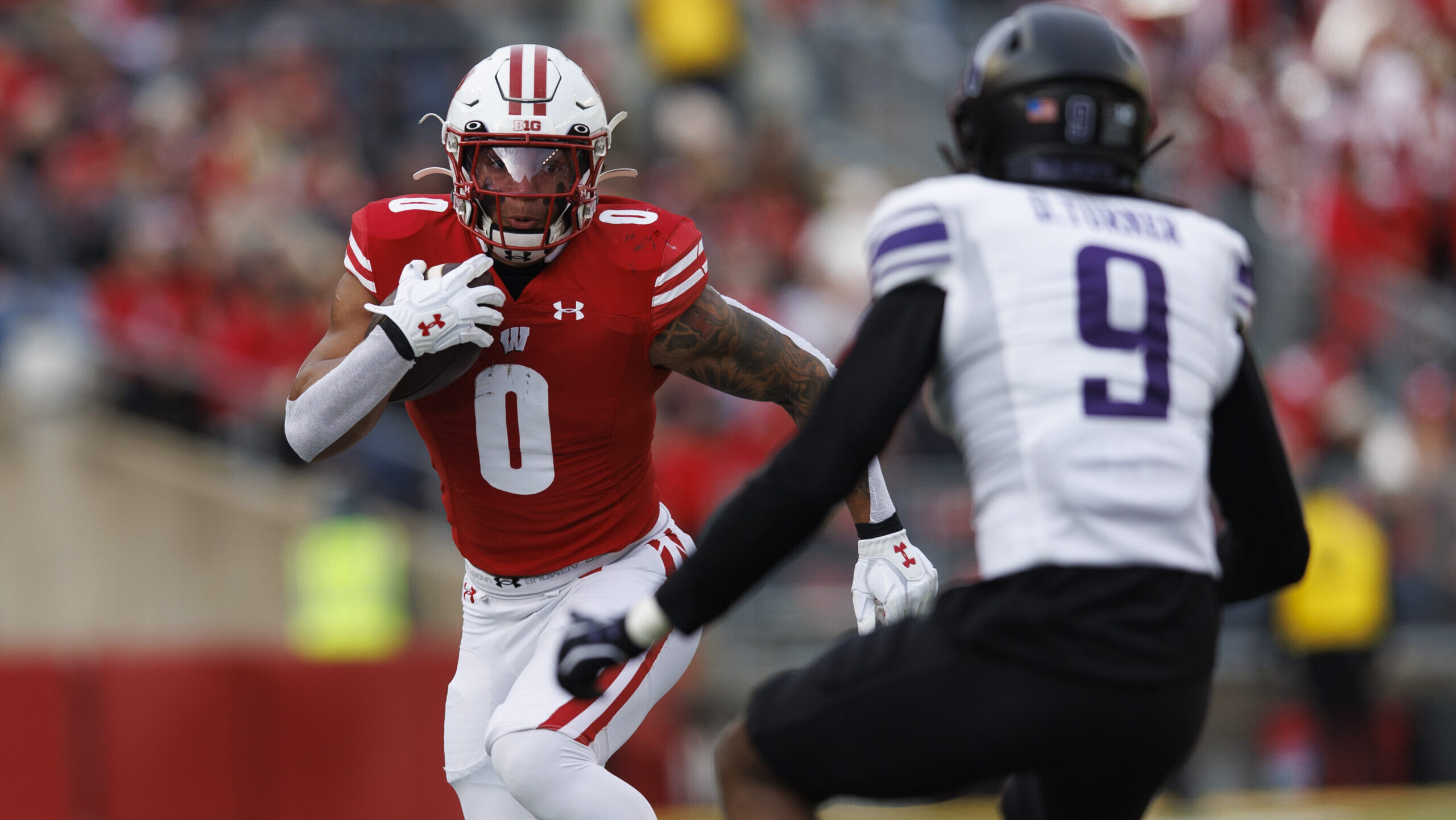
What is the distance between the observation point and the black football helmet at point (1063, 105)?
2.99 m

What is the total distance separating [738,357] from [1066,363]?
1396 mm

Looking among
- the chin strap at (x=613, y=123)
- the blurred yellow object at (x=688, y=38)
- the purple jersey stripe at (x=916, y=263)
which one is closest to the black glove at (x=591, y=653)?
the purple jersey stripe at (x=916, y=263)

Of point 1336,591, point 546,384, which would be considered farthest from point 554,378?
point 1336,591

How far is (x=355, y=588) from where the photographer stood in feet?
32.6

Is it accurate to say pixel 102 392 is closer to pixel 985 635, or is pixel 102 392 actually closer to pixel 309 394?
pixel 309 394

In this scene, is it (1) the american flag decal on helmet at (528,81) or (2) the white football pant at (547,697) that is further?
(1) the american flag decal on helmet at (528,81)

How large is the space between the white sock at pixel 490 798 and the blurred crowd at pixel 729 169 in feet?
17.6

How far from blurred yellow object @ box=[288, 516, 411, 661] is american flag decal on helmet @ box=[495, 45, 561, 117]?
20.2 ft

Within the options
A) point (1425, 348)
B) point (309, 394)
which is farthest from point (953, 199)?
point (1425, 348)

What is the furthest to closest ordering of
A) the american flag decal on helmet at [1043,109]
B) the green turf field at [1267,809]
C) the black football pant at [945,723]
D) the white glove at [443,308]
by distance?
the green turf field at [1267,809] → the white glove at [443,308] → the american flag decal on helmet at [1043,109] → the black football pant at [945,723]

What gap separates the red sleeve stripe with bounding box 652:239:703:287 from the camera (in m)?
4.03

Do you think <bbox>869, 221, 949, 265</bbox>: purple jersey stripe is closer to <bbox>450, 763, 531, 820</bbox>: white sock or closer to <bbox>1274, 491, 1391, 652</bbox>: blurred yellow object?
<bbox>450, 763, 531, 820</bbox>: white sock

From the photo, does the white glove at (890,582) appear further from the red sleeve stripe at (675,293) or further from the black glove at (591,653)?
the black glove at (591,653)

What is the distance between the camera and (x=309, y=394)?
382 cm
